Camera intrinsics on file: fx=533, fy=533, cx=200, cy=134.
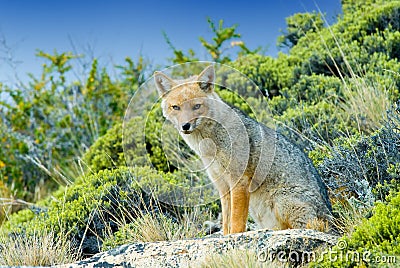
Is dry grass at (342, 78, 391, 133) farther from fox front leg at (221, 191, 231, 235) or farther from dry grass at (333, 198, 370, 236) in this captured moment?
fox front leg at (221, 191, 231, 235)

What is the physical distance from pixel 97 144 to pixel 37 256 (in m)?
4.02

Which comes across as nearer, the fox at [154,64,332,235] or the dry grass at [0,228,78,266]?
the fox at [154,64,332,235]

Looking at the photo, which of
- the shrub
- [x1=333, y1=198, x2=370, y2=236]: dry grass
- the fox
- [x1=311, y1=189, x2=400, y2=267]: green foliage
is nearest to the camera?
[x1=311, y1=189, x2=400, y2=267]: green foliage

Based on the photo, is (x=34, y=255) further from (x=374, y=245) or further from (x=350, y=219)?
(x=374, y=245)

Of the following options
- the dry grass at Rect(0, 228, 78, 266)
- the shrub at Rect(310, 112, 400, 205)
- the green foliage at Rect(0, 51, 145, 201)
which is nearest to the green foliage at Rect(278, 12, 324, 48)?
the green foliage at Rect(0, 51, 145, 201)

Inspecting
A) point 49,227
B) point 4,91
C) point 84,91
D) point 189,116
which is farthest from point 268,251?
point 4,91

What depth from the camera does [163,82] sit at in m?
4.91

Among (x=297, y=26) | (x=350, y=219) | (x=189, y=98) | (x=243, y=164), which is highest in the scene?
(x=297, y=26)

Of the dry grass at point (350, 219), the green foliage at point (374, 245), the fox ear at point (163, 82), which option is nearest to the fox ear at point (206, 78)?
the fox ear at point (163, 82)

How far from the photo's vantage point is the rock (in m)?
3.78

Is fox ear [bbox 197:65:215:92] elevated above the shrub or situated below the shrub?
above

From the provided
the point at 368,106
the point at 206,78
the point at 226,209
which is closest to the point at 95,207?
the point at 226,209

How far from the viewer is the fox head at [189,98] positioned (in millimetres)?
4703

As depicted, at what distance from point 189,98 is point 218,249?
1.43 metres
